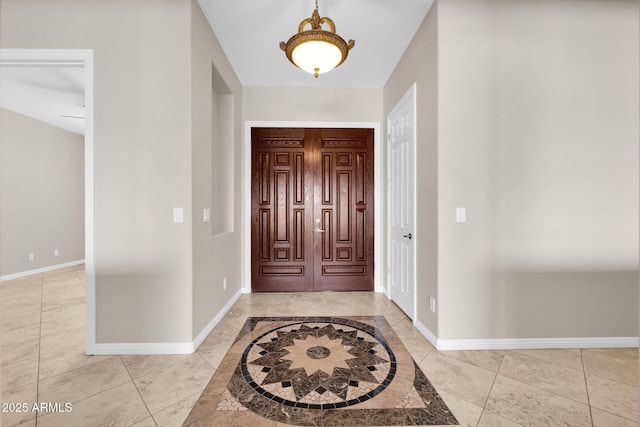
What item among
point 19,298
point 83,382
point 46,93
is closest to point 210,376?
point 83,382

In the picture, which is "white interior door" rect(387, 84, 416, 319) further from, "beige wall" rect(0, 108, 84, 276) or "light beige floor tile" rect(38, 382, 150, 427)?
"beige wall" rect(0, 108, 84, 276)

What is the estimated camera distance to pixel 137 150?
219 cm

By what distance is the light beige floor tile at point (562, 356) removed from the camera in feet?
6.77

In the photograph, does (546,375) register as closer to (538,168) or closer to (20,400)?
(538,168)

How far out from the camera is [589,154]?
7.56ft

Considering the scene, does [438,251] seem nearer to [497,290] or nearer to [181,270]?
[497,290]

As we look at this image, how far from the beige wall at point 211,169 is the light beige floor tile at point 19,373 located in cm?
105

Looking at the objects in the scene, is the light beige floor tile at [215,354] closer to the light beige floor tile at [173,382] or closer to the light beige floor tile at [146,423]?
the light beige floor tile at [173,382]

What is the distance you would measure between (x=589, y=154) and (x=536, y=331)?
153 centimetres

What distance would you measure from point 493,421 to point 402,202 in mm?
2071

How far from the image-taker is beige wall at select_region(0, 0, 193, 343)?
217 cm

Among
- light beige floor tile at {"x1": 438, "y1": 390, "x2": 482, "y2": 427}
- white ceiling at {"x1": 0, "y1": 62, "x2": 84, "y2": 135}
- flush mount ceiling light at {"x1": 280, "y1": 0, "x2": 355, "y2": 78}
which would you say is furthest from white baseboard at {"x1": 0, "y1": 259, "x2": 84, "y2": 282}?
light beige floor tile at {"x1": 438, "y1": 390, "x2": 482, "y2": 427}

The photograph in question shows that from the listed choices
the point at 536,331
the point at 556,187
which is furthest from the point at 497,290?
the point at 556,187

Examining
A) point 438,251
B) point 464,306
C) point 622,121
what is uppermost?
point 622,121
